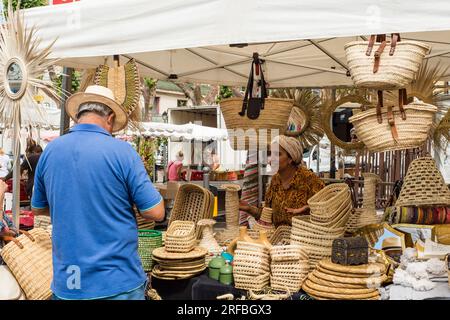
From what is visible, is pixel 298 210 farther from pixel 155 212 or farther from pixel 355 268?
pixel 155 212

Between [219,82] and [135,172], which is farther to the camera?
[219,82]

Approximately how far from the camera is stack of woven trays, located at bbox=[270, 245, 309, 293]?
2.44 metres

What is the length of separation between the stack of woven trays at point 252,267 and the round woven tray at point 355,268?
0.32 metres

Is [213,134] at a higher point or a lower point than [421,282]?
higher

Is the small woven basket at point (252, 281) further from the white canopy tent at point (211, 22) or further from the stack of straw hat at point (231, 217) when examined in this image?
the white canopy tent at point (211, 22)

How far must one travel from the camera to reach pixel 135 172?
6.50 ft

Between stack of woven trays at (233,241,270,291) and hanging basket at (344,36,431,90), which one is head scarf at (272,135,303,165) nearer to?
stack of woven trays at (233,241,270,291)

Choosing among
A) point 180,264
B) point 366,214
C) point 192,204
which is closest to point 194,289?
point 180,264

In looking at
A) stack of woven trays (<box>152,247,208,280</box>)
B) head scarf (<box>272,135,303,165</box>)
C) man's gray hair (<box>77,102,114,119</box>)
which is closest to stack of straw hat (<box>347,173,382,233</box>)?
head scarf (<box>272,135,303,165</box>)

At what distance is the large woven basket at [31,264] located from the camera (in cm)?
252
